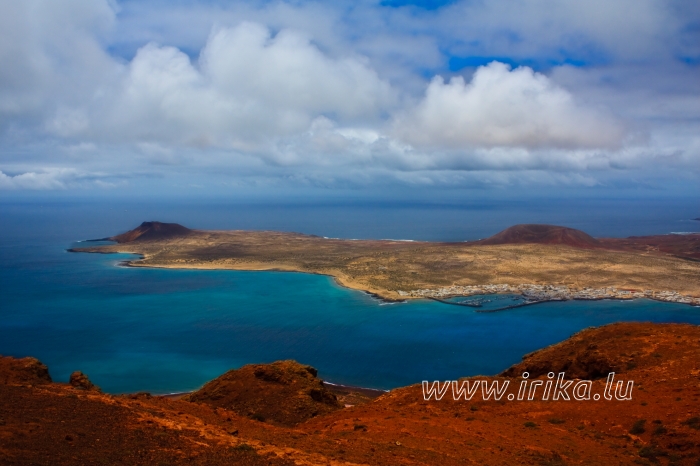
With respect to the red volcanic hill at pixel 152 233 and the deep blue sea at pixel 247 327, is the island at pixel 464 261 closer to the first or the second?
the red volcanic hill at pixel 152 233

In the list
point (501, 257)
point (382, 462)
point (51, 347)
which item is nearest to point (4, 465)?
point (382, 462)

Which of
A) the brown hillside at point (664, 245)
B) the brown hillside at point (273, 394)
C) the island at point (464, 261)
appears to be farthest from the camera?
the brown hillside at point (664, 245)

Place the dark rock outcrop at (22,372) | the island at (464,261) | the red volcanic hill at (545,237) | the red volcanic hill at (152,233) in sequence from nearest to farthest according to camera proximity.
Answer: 1. the dark rock outcrop at (22,372)
2. the island at (464,261)
3. the red volcanic hill at (545,237)
4. the red volcanic hill at (152,233)

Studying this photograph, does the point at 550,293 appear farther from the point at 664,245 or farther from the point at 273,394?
the point at 664,245

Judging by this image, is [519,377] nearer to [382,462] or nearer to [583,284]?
[382,462]

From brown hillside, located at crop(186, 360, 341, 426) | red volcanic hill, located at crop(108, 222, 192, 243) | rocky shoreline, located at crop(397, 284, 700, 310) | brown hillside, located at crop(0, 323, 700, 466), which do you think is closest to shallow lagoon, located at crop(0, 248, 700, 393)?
rocky shoreline, located at crop(397, 284, 700, 310)

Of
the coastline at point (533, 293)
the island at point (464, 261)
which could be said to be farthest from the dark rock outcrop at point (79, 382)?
the island at point (464, 261)

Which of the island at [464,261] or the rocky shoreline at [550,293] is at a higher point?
the island at [464,261]

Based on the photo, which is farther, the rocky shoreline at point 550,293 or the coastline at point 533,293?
the rocky shoreline at point 550,293
